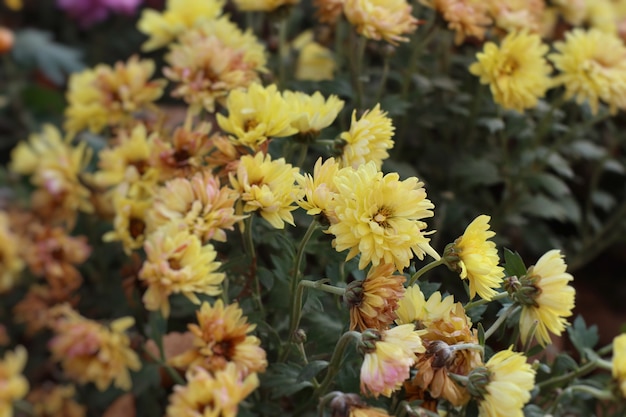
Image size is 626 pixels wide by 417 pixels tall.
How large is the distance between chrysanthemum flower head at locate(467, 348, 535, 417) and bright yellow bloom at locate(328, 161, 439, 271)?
0.34 feet

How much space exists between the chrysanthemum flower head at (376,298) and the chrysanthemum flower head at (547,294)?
11cm

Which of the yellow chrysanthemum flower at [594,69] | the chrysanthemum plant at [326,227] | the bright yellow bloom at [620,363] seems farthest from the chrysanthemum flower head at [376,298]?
the yellow chrysanthemum flower at [594,69]

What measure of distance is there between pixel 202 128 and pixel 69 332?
28 centimetres

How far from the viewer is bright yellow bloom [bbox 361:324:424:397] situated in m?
0.53

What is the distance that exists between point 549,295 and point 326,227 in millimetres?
188

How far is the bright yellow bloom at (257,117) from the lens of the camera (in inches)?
27.6

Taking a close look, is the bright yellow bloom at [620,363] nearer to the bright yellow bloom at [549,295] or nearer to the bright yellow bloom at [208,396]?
the bright yellow bloom at [549,295]

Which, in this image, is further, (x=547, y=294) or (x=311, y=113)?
(x=311, y=113)

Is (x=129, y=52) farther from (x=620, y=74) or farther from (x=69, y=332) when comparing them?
(x=620, y=74)

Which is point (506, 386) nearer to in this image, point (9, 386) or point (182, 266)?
point (182, 266)

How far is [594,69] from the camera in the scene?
0.88 metres

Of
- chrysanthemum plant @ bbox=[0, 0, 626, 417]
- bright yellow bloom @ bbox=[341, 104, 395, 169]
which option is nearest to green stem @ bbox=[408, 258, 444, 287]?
chrysanthemum plant @ bbox=[0, 0, 626, 417]

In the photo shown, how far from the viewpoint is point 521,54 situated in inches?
34.1

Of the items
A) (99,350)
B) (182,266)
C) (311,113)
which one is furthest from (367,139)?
(99,350)
